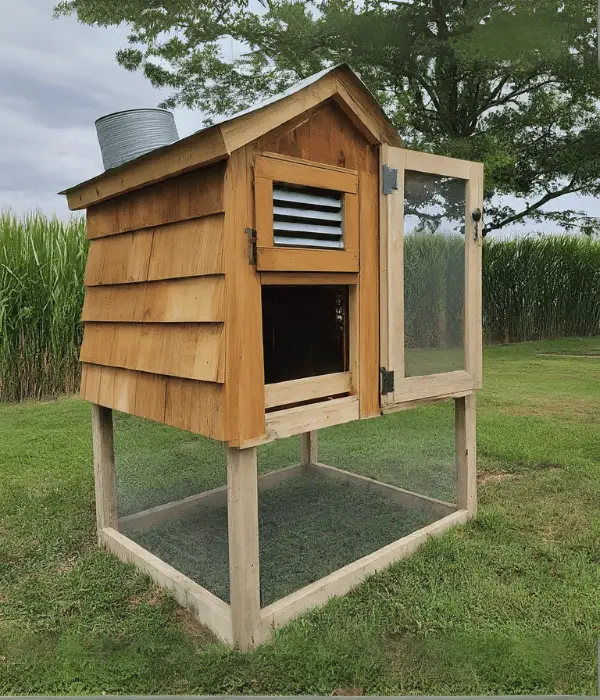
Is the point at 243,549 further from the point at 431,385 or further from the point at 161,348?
the point at 431,385

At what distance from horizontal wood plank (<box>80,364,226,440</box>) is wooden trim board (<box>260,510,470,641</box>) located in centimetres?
63

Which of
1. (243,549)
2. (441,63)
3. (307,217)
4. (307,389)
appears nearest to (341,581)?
(243,549)

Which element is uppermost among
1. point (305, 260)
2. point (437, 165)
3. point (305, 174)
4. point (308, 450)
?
point (437, 165)

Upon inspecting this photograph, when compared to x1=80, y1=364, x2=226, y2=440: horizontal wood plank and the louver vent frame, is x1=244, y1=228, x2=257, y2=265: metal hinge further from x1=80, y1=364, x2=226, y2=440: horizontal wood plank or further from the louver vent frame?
x1=80, y1=364, x2=226, y2=440: horizontal wood plank

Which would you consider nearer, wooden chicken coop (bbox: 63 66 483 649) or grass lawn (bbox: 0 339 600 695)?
grass lawn (bbox: 0 339 600 695)

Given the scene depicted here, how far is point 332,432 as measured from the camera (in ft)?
14.9

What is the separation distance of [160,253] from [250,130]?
1.86 ft

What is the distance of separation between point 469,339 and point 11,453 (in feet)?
10.3

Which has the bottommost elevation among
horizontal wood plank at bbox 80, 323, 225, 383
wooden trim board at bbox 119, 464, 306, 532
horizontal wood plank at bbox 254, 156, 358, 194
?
wooden trim board at bbox 119, 464, 306, 532

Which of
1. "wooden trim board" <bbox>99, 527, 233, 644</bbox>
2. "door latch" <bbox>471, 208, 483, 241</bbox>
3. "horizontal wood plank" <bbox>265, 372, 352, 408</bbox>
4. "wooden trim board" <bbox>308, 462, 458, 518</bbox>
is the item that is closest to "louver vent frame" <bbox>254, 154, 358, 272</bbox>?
"horizontal wood plank" <bbox>265, 372, 352, 408</bbox>

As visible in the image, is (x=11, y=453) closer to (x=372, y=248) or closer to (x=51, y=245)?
(x=51, y=245)

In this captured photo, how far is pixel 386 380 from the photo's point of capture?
2.37 meters

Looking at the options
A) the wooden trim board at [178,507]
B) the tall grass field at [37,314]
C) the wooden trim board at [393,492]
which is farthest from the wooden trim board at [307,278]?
the tall grass field at [37,314]

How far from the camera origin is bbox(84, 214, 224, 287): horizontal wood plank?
1.90 metres
